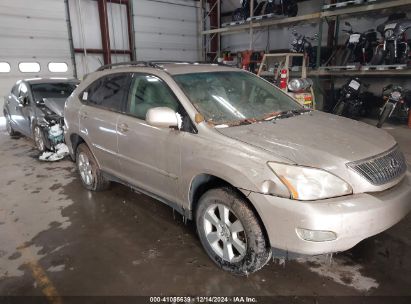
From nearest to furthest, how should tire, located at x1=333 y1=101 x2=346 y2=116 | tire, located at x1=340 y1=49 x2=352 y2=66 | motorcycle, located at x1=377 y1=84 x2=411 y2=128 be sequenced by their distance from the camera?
motorcycle, located at x1=377 y1=84 x2=411 y2=128
tire, located at x1=333 y1=101 x2=346 y2=116
tire, located at x1=340 y1=49 x2=352 y2=66

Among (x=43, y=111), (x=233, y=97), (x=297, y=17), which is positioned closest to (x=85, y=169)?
(x=233, y=97)

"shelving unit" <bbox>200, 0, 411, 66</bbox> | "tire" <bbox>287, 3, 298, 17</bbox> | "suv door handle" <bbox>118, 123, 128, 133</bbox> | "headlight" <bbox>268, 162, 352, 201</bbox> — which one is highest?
"tire" <bbox>287, 3, 298, 17</bbox>

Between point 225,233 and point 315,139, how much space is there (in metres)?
0.94

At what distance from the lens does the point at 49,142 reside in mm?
5523

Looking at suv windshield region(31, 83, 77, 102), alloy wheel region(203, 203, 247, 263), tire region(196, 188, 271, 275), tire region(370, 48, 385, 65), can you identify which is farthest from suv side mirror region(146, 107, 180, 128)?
tire region(370, 48, 385, 65)

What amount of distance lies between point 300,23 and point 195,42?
16.0 ft

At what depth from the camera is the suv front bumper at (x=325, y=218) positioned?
5.97ft

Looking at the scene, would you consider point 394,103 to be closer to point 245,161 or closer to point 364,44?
point 364,44

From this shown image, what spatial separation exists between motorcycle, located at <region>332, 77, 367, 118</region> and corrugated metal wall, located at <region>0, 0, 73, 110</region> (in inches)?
349

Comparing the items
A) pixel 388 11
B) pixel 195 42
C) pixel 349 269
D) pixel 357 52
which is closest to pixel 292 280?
pixel 349 269

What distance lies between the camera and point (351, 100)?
26.7 feet

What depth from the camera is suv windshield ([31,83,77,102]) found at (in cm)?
597

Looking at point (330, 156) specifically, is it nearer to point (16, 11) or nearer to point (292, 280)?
point (292, 280)

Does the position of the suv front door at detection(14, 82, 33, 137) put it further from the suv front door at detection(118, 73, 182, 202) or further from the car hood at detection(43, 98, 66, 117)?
the suv front door at detection(118, 73, 182, 202)
